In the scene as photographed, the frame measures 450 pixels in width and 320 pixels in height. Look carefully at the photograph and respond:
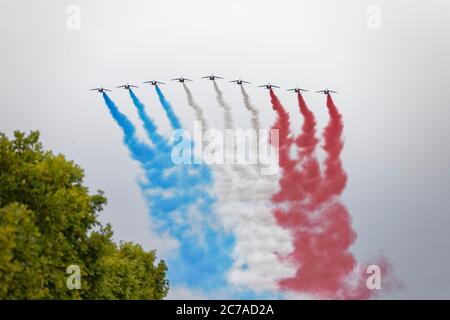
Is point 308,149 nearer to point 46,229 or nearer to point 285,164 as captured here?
point 285,164

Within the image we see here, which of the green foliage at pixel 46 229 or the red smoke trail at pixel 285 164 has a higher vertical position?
the red smoke trail at pixel 285 164

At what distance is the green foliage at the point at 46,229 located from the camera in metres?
112

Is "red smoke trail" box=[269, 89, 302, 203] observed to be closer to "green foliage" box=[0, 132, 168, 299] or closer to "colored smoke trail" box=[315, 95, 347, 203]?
"colored smoke trail" box=[315, 95, 347, 203]

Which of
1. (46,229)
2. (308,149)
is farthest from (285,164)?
(46,229)

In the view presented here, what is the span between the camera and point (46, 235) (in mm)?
121688

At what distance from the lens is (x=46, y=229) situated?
401 feet

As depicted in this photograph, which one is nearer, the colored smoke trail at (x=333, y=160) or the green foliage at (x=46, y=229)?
the green foliage at (x=46, y=229)

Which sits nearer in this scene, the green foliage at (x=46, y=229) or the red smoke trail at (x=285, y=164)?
the green foliage at (x=46, y=229)

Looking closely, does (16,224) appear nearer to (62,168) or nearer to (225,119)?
(62,168)

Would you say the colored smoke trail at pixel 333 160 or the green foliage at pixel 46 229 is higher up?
the colored smoke trail at pixel 333 160

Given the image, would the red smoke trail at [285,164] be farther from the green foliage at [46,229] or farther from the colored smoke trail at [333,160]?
the green foliage at [46,229]

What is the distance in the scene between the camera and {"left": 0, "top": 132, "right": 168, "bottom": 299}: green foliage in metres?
112
